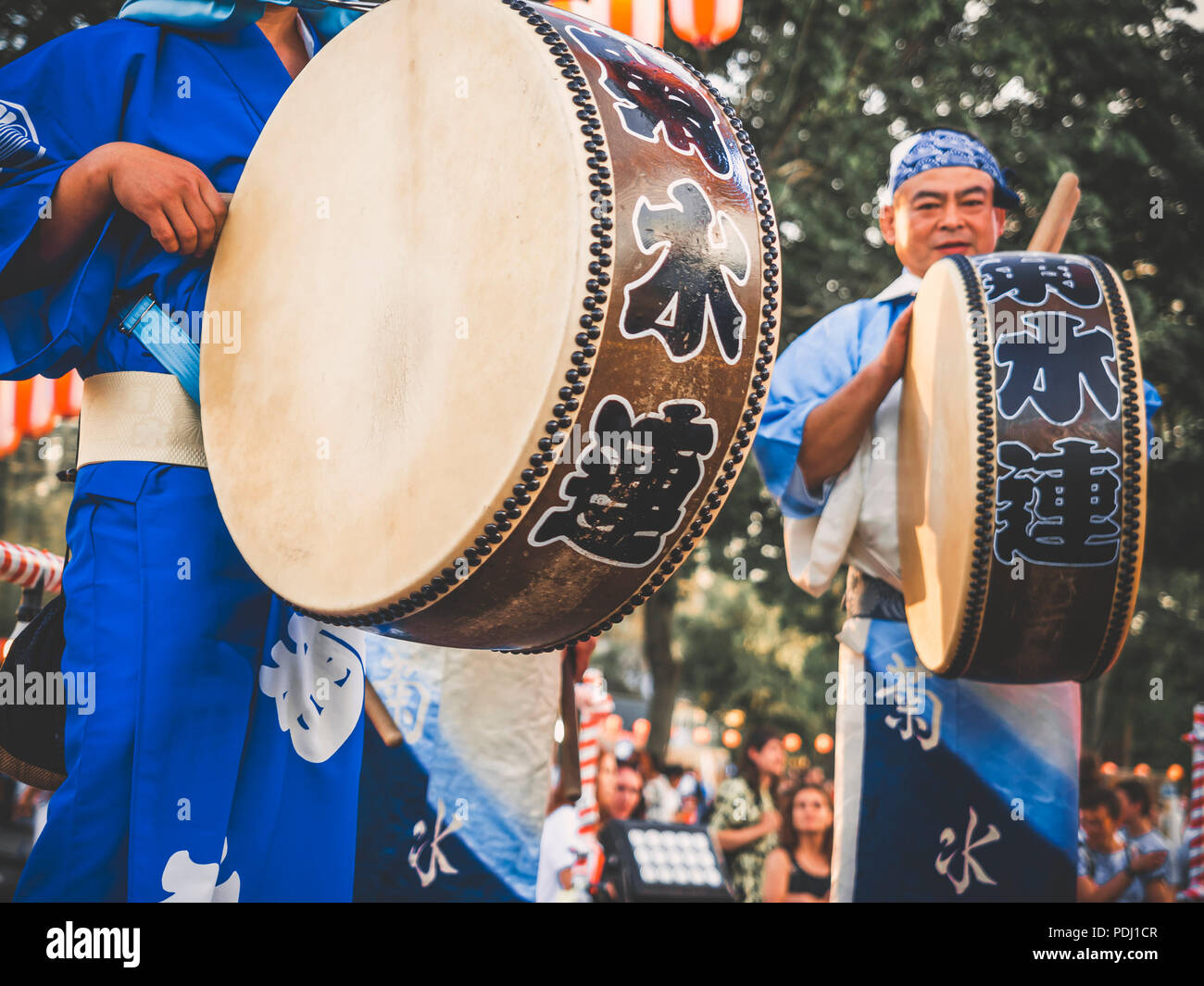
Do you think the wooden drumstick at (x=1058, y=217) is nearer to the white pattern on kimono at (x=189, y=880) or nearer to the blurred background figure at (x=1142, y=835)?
the white pattern on kimono at (x=189, y=880)

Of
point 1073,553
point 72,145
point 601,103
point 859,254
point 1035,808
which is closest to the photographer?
point 601,103

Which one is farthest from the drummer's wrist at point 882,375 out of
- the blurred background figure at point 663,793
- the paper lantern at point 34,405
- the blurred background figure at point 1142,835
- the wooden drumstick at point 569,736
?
the blurred background figure at point 663,793

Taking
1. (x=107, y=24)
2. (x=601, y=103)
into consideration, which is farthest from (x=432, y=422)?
(x=107, y=24)

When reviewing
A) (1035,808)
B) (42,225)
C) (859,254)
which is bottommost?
(1035,808)

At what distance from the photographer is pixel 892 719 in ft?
7.60

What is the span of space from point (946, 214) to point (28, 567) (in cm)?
207

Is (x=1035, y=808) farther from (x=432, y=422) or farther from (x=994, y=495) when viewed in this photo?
(x=432, y=422)

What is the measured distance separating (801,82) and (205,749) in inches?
253

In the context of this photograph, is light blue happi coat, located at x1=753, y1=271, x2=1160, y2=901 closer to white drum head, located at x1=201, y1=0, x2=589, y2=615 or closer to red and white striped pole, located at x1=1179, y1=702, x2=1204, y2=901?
white drum head, located at x1=201, y1=0, x2=589, y2=615

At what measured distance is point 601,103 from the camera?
4.14ft

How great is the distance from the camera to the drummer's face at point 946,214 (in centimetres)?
258

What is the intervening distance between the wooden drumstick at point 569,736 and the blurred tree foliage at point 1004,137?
340cm

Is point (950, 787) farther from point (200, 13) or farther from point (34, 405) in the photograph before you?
point (34, 405)

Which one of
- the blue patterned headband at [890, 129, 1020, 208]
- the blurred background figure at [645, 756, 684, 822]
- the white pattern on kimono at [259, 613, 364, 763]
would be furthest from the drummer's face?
the blurred background figure at [645, 756, 684, 822]
